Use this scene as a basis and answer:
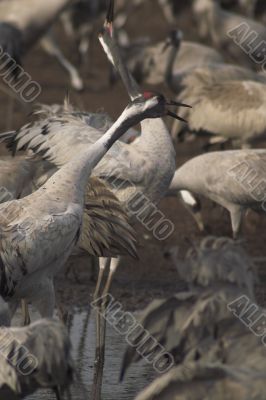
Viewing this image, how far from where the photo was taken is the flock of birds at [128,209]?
454cm

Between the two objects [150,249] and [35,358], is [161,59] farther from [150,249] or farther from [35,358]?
[35,358]

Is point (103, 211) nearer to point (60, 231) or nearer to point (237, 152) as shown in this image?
point (60, 231)

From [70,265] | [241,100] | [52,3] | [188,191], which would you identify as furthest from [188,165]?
[52,3]

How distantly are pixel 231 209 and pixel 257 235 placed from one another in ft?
3.28

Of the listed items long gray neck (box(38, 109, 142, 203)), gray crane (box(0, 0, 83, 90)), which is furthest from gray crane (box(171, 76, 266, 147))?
long gray neck (box(38, 109, 142, 203))

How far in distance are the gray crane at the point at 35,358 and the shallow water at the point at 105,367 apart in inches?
52.2

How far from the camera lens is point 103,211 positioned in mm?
6438

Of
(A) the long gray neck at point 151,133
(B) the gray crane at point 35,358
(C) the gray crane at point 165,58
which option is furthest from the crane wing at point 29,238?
(C) the gray crane at point 165,58

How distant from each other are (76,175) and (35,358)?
1.41m

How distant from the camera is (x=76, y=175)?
577 centimetres

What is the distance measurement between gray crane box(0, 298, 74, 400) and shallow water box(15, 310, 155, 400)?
133 cm

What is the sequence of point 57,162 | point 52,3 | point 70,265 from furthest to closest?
point 52,3 → point 70,265 → point 57,162

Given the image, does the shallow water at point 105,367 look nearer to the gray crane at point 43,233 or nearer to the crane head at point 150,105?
the gray crane at point 43,233

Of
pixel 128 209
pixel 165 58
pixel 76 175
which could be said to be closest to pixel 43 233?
pixel 76 175
